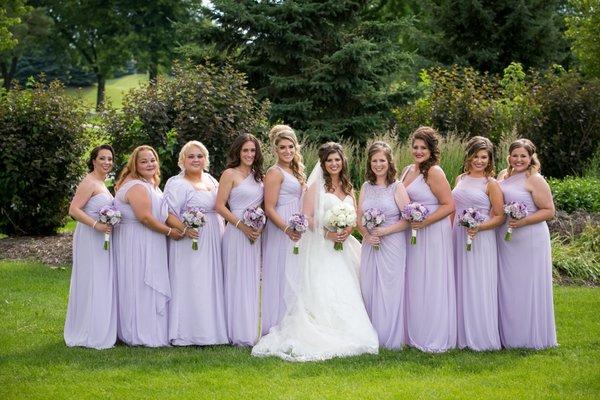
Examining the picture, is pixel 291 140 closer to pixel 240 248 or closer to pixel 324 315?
pixel 240 248

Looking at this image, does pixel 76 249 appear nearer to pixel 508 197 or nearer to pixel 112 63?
pixel 508 197

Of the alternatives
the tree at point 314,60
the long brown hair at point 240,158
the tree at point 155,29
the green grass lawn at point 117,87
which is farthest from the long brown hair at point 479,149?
the green grass lawn at point 117,87

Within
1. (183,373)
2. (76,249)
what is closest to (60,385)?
(183,373)

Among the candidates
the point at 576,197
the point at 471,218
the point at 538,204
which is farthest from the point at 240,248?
the point at 576,197

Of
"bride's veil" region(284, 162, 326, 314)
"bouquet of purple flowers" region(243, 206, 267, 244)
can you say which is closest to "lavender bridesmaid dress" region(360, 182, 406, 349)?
"bride's veil" region(284, 162, 326, 314)

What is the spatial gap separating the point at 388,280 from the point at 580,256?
5261 mm

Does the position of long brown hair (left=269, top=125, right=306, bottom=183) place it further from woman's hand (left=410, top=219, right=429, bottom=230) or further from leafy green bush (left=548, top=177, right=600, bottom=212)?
leafy green bush (left=548, top=177, right=600, bottom=212)

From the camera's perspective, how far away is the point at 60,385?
723 cm

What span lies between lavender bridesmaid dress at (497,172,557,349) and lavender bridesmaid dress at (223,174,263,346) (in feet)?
8.70

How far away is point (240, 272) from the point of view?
8766 millimetres

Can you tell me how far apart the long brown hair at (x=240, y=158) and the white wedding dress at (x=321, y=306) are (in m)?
0.58

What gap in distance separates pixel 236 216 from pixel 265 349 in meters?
1.46

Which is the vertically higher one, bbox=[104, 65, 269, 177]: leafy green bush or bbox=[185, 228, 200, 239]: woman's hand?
bbox=[104, 65, 269, 177]: leafy green bush

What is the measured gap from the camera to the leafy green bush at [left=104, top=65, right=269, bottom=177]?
509 inches
